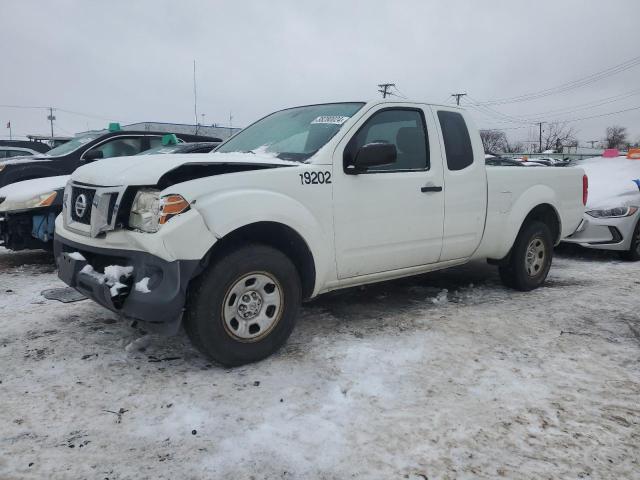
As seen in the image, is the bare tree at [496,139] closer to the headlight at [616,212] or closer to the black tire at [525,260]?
the headlight at [616,212]

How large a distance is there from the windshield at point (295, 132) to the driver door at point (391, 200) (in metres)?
0.19

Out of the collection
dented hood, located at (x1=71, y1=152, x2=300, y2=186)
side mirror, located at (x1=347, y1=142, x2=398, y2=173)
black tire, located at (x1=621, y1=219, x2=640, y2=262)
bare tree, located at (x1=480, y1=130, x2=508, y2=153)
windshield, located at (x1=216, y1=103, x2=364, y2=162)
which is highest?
bare tree, located at (x1=480, y1=130, x2=508, y2=153)

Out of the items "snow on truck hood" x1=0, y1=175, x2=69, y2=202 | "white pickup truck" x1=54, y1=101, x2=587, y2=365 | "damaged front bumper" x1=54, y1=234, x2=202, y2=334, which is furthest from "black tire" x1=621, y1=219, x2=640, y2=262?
"snow on truck hood" x1=0, y1=175, x2=69, y2=202

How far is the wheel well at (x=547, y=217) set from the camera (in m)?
5.33

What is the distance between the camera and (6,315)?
426 centimetres

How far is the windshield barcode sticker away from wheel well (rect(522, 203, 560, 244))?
245cm

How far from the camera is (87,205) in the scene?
3.38 metres

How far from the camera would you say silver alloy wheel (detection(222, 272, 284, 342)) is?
124 inches

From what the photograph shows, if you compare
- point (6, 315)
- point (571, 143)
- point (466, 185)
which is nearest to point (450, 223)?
point (466, 185)

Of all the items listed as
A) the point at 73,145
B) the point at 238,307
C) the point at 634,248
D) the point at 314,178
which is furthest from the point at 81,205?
the point at 634,248

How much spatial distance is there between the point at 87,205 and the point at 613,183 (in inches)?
295

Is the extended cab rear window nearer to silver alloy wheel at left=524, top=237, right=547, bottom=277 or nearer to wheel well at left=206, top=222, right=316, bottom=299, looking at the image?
silver alloy wheel at left=524, top=237, right=547, bottom=277

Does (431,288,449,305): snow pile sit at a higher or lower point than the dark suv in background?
lower

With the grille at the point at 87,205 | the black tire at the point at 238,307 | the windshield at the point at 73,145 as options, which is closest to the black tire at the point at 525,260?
the black tire at the point at 238,307
